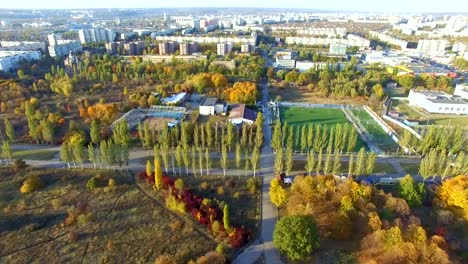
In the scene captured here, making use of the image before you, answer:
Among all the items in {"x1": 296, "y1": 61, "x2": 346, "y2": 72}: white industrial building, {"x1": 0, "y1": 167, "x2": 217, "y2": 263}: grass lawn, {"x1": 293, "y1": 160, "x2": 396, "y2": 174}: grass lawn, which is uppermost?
{"x1": 296, "y1": 61, "x2": 346, "y2": 72}: white industrial building

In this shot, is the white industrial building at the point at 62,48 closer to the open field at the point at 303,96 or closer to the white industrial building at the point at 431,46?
the open field at the point at 303,96

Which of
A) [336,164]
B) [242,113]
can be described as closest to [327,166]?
[336,164]

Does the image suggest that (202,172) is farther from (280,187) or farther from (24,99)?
(24,99)

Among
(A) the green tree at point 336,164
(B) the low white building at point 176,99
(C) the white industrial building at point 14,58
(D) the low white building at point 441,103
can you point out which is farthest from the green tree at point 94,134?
(C) the white industrial building at point 14,58

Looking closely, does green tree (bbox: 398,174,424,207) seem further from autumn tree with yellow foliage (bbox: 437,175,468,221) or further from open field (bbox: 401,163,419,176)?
open field (bbox: 401,163,419,176)

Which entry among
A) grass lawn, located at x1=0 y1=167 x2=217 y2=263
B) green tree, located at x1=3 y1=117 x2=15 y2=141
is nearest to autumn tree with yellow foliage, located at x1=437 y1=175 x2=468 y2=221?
grass lawn, located at x1=0 y1=167 x2=217 y2=263

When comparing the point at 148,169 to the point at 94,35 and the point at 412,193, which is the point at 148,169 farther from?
the point at 94,35
